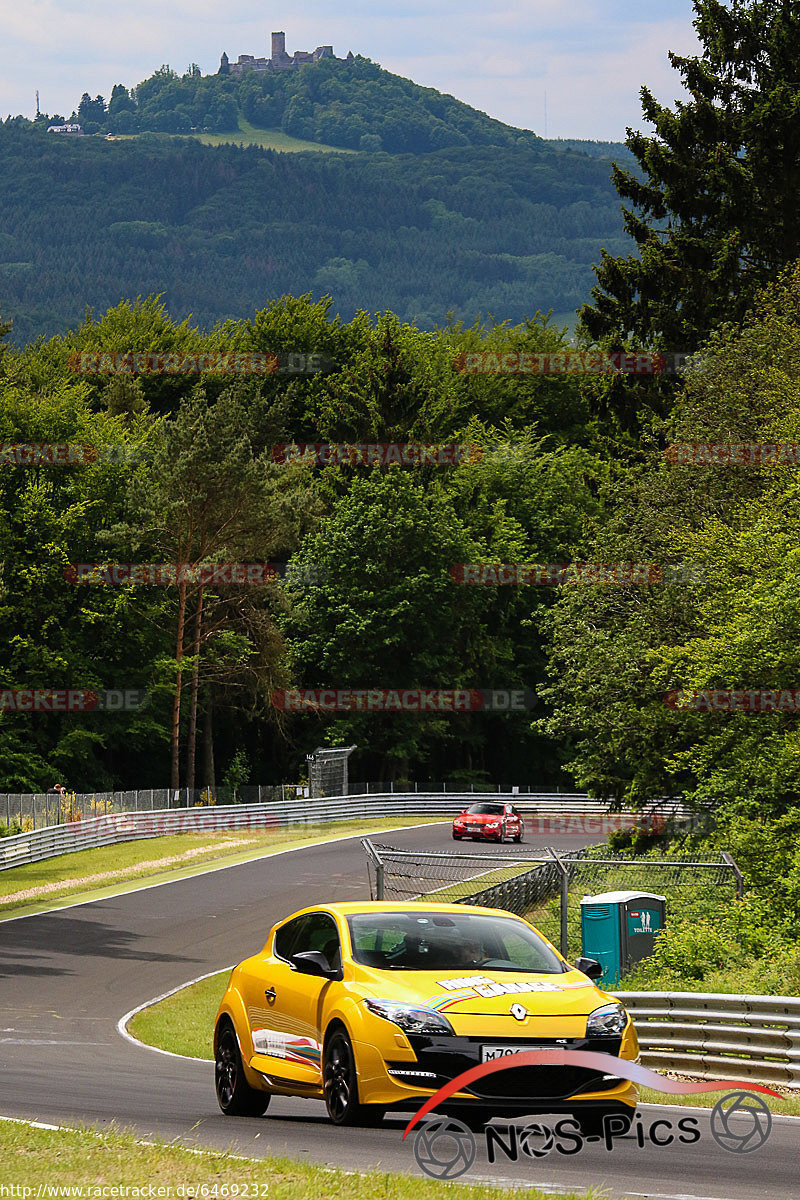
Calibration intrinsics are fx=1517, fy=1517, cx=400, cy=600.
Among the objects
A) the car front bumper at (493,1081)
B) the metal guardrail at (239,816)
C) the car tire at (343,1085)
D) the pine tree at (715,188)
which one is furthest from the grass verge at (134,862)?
the car front bumper at (493,1081)

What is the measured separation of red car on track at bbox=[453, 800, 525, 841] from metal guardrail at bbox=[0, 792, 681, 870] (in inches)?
169

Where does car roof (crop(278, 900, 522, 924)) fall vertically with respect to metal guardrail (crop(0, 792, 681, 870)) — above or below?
above

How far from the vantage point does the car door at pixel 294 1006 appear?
10211 millimetres

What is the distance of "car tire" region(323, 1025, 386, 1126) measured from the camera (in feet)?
30.9

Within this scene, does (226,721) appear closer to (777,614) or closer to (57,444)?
(57,444)

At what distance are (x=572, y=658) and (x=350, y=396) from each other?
43120 mm

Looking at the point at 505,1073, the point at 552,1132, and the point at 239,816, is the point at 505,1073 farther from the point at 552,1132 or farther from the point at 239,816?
the point at 239,816

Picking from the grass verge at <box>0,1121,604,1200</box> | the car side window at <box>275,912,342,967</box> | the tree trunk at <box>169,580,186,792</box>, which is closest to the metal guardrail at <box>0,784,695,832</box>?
the tree trunk at <box>169,580,186,792</box>

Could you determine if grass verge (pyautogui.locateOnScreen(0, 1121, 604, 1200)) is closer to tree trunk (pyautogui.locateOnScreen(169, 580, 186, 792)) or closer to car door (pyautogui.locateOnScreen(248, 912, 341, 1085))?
car door (pyautogui.locateOnScreen(248, 912, 341, 1085))

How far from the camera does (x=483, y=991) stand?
9531 millimetres

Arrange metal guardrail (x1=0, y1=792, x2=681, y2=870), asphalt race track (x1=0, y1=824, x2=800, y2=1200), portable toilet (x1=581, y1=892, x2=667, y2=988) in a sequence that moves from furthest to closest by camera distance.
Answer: metal guardrail (x1=0, y1=792, x2=681, y2=870), portable toilet (x1=581, y1=892, x2=667, y2=988), asphalt race track (x1=0, y1=824, x2=800, y2=1200)

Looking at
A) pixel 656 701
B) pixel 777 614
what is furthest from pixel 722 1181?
pixel 656 701

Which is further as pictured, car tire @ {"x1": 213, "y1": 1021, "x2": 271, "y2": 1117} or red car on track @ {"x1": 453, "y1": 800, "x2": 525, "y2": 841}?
red car on track @ {"x1": 453, "y1": 800, "x2": 525, "y2": 841}

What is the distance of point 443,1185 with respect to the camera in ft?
25.9
